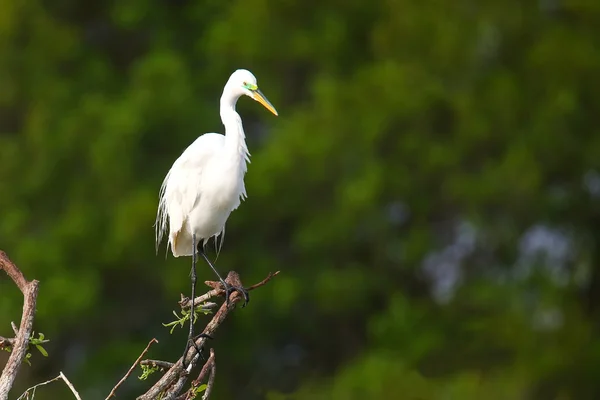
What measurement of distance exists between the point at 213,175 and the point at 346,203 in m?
3.53

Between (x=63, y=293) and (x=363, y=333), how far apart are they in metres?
1.98

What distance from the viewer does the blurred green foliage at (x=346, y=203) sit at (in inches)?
271

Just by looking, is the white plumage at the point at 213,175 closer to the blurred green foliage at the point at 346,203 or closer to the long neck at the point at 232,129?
the long neck at the point at 232,129

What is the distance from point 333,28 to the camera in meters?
7.76

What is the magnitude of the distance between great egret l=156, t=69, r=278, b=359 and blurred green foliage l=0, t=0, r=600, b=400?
3.13 meters

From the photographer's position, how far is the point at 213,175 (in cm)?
335

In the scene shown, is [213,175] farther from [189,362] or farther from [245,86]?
[189,362]

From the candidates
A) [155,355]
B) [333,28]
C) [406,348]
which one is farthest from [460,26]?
[155,355]

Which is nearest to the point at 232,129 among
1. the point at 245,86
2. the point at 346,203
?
the point at 245,86

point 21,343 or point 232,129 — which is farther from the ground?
point 232,129

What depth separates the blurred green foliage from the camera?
687cm

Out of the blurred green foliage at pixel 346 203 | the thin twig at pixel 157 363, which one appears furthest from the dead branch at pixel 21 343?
the blurred green foliage at pixel 346 203

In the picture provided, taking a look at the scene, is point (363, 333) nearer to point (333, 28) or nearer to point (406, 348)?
point (406, 348)

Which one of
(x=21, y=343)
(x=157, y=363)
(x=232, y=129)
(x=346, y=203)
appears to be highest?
(x=346, y=203)
